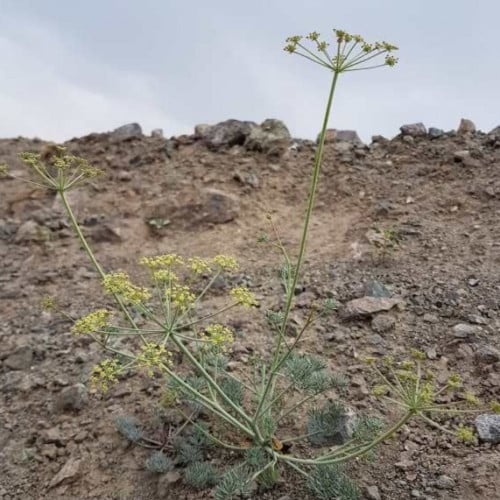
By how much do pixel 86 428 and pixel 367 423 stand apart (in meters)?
2.30

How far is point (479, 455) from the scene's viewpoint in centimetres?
352

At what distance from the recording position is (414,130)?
8.68 meters

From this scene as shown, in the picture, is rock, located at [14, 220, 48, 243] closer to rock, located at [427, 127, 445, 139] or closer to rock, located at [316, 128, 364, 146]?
rock, located at [316, 128, 364, 146]

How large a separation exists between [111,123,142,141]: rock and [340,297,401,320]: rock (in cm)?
643

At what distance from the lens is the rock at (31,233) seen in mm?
7841

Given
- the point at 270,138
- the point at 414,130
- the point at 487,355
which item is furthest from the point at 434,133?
the point at 487,355

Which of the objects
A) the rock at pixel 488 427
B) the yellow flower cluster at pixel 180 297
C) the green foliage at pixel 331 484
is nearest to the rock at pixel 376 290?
the rock at pixel 488 427

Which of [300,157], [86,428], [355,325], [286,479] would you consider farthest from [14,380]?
[300,157]

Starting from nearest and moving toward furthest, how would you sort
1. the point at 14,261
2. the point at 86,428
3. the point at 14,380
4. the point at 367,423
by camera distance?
the point at 367,423, the point at 86,428, the point at 14,380, the point at 14,261

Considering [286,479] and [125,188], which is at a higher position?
[125,188]

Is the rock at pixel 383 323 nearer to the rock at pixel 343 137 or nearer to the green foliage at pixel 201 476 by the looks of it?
the green foliage at pixel 201 476

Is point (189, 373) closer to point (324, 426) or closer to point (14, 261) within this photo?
point (324, 426)

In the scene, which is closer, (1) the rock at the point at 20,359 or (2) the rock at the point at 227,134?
(1) the rock at the point at 20,359

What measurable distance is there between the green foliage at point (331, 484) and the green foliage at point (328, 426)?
0.28 metres
